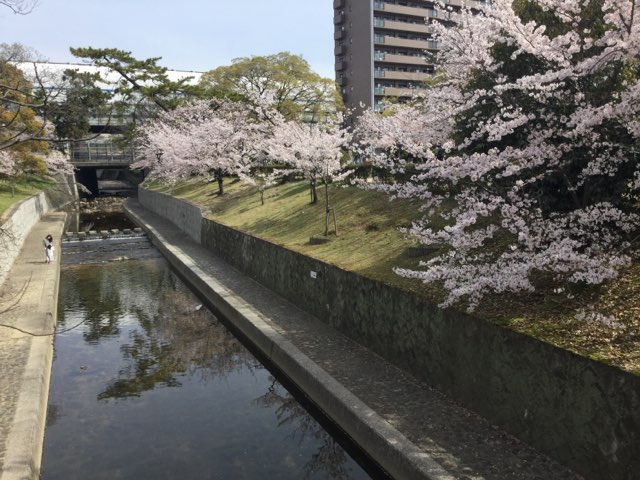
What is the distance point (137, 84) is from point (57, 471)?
4242cm

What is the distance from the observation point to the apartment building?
62.7 meters

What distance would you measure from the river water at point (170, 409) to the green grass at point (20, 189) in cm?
1631

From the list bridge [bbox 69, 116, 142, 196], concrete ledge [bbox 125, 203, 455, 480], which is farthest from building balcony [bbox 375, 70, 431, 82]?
concrete ledge [bbox 125, 203, 455, 480]

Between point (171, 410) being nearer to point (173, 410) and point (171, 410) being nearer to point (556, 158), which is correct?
point (173, 410)

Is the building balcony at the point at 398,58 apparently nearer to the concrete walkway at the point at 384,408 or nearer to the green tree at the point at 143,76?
the green tree at the point at 143,76

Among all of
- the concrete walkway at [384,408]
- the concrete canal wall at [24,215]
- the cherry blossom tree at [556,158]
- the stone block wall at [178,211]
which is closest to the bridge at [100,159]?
the concrete canal wall at [24,215]

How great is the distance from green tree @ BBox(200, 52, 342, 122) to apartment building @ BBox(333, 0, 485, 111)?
20.3 m

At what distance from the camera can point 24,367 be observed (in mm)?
10266

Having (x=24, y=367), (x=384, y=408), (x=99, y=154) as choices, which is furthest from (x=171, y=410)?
(x=99, y=154)

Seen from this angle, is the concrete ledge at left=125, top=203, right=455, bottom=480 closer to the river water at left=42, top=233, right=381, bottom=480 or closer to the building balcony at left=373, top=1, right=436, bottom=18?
the river water at left=42, top=233, right=381, bottom=480

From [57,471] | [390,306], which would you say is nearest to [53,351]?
[57,471]

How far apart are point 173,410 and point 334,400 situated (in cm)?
361

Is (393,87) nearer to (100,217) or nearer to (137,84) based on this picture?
(137,84)

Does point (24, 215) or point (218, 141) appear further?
point (218, 141)
